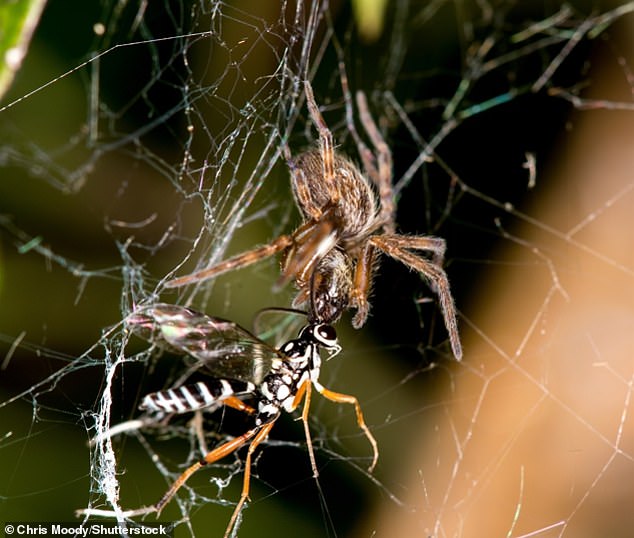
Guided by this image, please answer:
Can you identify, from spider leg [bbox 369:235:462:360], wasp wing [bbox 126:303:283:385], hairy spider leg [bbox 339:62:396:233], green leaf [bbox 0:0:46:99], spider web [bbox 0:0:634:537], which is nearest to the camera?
green leaf [bbox 0:0:46:99]

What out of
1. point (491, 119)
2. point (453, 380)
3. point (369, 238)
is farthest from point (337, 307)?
point (491, 119)

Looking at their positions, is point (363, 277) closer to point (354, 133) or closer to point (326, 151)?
point (326, 151)

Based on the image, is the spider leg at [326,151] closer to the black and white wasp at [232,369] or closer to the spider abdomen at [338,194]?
the spider abdomen at [338,194]

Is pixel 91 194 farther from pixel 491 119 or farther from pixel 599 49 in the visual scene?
pixel 599 49

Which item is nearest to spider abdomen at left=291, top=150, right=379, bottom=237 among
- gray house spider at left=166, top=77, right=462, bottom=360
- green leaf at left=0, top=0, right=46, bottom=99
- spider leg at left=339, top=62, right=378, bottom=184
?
gray house spider at left=166, top=77, right=462, bottom=360

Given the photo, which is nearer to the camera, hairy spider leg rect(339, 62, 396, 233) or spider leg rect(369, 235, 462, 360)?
spider leg rect(369, 235, 462, 360)

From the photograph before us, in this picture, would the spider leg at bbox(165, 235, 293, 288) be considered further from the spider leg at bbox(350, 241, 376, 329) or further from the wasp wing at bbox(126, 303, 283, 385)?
the spider leg at bbox(350, 241, 376, 329)

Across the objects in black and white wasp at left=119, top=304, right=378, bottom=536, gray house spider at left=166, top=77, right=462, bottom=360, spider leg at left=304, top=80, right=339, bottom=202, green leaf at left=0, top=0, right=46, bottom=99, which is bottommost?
black and white wasp at left=119, top=304, right=378, bottom=536
